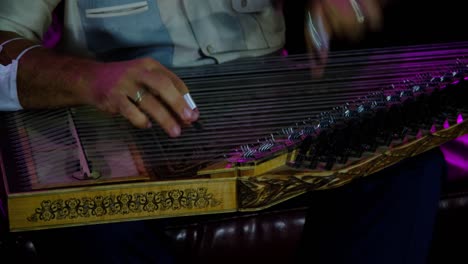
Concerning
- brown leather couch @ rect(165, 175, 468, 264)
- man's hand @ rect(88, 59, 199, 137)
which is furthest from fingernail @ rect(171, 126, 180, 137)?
brown leather couch @ rect(165, 175, 468, 264)

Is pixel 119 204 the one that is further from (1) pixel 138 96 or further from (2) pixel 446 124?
(2) pixel 446 124

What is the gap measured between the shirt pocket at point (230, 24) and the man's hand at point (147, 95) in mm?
462

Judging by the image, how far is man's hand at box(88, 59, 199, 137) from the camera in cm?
101

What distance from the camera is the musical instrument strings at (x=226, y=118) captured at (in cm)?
102

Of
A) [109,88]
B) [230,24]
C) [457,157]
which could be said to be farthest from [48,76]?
[457,157]

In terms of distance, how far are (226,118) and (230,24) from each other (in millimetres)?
453

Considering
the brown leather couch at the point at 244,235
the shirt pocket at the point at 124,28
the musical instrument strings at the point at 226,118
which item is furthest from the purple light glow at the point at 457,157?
the shirt pocket at the point at 124,28

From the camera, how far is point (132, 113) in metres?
1.03

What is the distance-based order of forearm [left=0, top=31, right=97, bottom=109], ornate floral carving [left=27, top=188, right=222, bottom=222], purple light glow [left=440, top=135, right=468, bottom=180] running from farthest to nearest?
purple light glow [left=440, top=135, right=468, bottom=180], forearm [left=0, top=31, right=97, bottom=109], ornate floral carving [left=27, top=188, right=222, bottom=222]

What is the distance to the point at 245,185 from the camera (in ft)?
3.21

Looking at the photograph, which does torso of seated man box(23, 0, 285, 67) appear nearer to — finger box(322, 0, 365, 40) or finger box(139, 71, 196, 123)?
finger box(322, 0, 365, 40)

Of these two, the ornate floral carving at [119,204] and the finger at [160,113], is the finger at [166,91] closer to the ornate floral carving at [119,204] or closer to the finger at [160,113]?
the finger at [160,113]

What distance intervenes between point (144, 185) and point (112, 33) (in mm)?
613

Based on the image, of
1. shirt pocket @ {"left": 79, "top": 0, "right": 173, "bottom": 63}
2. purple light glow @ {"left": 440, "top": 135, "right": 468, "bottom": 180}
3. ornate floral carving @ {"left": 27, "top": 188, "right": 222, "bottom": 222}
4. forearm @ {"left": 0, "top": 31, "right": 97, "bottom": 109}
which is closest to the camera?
ornate floral carving @ {"left": 27, "top": 188, "right": 222, "bottom": 222}
